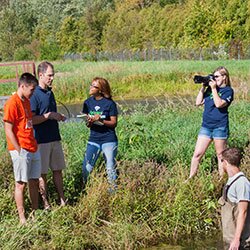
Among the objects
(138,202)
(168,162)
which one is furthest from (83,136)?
(138,202)

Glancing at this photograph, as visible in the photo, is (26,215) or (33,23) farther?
(33,23)

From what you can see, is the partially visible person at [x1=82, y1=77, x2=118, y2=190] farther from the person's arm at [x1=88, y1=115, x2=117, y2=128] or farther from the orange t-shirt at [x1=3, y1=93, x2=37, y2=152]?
the orange t-shirt at [x1=3, y1=93, x2=37, y2=152]

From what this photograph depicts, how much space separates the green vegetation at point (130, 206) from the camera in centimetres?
599

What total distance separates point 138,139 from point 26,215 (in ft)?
7.97

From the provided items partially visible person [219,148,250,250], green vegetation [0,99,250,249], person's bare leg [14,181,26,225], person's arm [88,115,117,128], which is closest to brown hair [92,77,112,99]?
person's arm [88,115,117,128]

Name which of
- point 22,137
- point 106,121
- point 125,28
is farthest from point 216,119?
point 125,28

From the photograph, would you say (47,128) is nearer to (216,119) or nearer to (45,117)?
(45,117)

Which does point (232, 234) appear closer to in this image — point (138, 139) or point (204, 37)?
point (138, 139)

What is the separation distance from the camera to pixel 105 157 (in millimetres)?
6961

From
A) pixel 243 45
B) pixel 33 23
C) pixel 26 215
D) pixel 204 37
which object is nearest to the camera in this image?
pixel 26 215

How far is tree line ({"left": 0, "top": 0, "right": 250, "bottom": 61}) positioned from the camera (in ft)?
139

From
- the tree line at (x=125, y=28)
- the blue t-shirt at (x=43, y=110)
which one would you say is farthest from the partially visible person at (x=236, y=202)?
the tree line at (x=125, y=28)

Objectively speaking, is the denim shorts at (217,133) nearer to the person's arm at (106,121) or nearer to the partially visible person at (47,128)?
the person's arm at (106,121)

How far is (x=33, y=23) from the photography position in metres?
76.7
